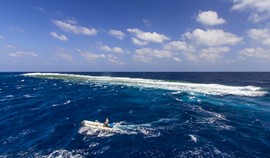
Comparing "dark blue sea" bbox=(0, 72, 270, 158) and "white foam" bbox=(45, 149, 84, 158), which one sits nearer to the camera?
"white foam" bbox=(45, 149, 84, 158)

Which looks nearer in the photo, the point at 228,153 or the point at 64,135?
the point at 228,153

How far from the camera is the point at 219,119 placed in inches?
2057

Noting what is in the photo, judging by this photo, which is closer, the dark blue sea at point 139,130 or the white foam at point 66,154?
the white foam at point 66,154

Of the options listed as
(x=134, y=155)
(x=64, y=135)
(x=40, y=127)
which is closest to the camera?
(x=134, y=155)

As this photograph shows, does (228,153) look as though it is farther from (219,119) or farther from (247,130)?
(219,119)

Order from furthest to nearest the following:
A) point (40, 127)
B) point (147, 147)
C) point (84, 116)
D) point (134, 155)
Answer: point (84, 116), point (40, 127), point (147, 147), point (134, 155)

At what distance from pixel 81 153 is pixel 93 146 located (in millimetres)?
2820

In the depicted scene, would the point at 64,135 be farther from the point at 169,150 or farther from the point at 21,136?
the point at 169,150

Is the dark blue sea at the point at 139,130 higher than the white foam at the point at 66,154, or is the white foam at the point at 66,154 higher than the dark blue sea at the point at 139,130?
the dark blue sea at the point at 139,130

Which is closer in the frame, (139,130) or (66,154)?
(66,154)

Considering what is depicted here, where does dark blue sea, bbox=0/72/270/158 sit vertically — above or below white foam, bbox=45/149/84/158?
above

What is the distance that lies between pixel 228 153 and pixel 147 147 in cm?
1338

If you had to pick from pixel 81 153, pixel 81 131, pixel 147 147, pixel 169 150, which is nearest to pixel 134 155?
pixel 147 147

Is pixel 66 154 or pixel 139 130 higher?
pixel 139 130
